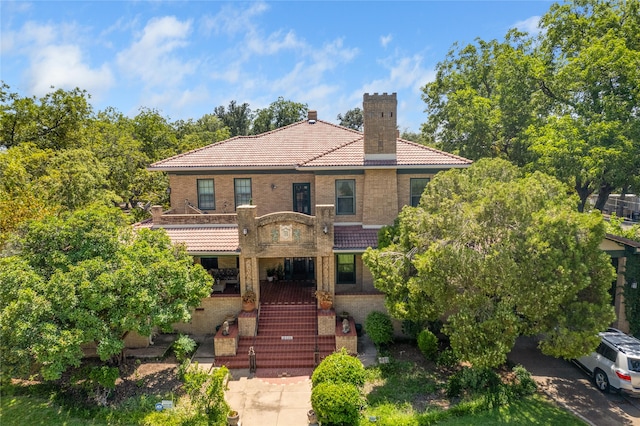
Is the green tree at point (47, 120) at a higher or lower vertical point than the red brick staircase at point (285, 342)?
higher

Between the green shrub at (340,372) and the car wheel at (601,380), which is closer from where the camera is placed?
the green shrub at (340,372)

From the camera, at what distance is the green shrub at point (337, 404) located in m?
11.7

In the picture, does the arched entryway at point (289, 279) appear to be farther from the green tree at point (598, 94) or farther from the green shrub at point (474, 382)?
the green tree at point (598, 94)

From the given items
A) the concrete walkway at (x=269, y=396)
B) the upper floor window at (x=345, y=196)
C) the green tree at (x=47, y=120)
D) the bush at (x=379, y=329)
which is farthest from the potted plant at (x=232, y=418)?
the green tree at (x=47, y=120)

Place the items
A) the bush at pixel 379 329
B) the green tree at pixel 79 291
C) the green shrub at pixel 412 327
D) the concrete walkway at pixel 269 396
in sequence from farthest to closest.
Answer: the green shrub at pixel 412 327 < the bush at pixel 379 329 < the concrete walkway at pixel 269 396 < the green tree at pixel 79 291

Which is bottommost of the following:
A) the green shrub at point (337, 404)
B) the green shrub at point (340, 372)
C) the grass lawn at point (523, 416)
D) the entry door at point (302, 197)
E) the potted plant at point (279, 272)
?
the grass lawn at point (523, 416)

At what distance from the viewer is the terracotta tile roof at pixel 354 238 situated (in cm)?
1850

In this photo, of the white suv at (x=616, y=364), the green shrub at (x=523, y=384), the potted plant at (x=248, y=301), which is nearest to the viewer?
the white suv at (x=616, y=364)

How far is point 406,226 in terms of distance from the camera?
15.6 metres

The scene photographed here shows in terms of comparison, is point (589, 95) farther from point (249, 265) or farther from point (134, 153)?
point (134, 153)

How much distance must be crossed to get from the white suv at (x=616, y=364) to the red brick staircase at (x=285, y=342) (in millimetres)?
10152

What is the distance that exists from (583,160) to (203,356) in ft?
70.5

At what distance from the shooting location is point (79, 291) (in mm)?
12227

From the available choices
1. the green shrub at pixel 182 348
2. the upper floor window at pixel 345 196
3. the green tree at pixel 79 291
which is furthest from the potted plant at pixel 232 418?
the upper floor window at pixel 345 196
